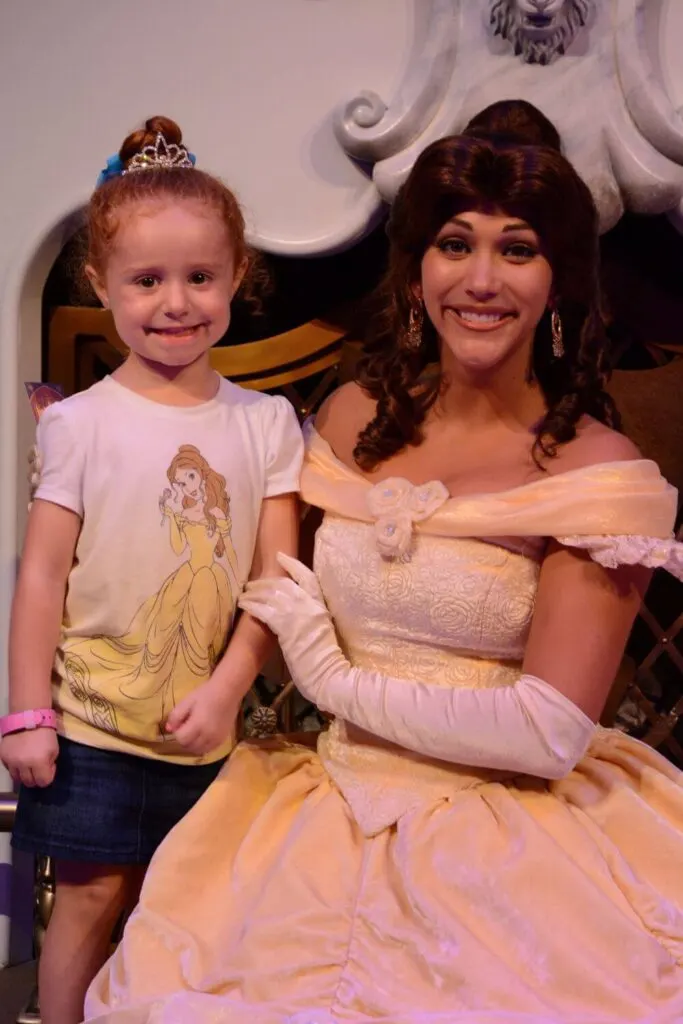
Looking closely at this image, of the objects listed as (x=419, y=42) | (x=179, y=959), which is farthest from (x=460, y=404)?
(x=179, y=959)

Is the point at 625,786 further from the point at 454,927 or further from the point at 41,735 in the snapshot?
the point at 41,735

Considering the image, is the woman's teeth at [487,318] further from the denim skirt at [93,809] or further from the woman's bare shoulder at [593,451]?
the denim skirt at [93,809]

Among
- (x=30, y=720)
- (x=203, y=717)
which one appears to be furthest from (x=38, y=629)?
(x=203, y=717)

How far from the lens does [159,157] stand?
1.36 m

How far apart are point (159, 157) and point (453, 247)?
402 mm

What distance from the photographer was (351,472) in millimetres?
1512

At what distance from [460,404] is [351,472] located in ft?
0.62

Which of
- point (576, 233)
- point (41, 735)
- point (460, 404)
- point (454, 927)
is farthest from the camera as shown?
point (460, 404)

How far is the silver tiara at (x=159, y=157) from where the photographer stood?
4.44 feet

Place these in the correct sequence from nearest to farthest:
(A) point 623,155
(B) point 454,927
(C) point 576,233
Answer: (B) point 454,927, (C) point 576,233, (A) point 623,155

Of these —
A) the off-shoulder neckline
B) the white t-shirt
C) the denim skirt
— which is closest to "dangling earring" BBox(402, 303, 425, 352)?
the off-shoulder neckline

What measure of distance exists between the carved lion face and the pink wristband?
1.21m

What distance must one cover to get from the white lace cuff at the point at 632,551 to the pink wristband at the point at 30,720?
0.67 metres

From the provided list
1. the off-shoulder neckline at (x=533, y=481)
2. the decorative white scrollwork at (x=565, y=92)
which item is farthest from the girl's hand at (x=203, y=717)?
the decorative white scrollwork at (x=565, y=92)
